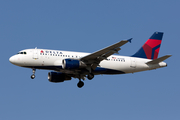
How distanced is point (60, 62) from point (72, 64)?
1807 millimetres

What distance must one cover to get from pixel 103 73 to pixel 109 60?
175cm

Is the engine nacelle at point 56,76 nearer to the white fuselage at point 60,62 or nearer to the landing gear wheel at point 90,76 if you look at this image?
the white fuselage at point 60,62

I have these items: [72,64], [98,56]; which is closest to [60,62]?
[72,64]

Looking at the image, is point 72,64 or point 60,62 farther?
point 60,62

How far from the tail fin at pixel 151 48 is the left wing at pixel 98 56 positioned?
706 centimetres

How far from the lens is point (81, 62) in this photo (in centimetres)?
3569

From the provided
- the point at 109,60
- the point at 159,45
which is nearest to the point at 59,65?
the point at 109,60

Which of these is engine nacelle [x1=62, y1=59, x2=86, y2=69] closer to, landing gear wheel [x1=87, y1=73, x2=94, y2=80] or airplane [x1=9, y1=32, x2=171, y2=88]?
airplane [x1=9, y1=32, x2=171, y2=88]

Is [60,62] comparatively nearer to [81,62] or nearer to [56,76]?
[81,62]

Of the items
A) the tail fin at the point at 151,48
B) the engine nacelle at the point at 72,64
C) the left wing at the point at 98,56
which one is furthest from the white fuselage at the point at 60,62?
the tail fin at the point at 151,48

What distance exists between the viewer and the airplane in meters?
35.2

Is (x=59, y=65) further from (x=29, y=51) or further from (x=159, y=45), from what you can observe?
(x=159, y=45)

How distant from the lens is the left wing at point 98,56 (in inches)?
1300

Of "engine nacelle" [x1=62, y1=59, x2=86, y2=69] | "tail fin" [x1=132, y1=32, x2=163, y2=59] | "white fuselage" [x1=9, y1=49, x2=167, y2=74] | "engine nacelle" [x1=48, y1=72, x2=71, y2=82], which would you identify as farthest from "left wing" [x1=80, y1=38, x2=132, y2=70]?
"tail fin" [x1=132, y1=32, x2=163, y2=59]
